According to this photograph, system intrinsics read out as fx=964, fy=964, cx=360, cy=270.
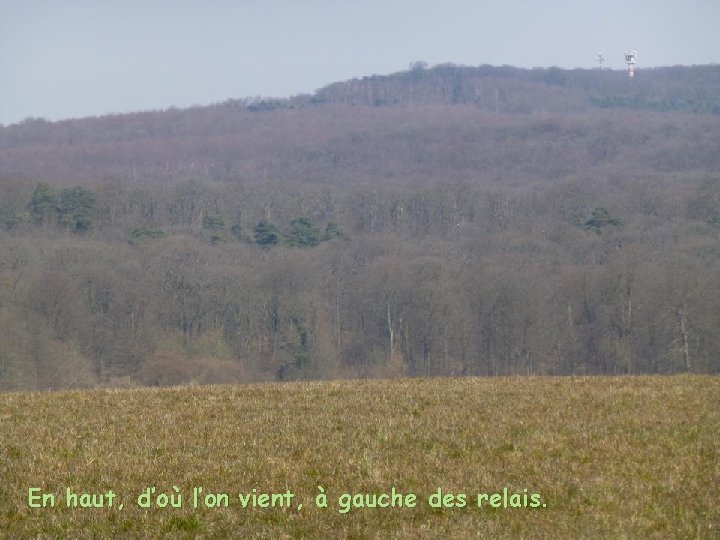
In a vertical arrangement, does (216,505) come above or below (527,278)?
above

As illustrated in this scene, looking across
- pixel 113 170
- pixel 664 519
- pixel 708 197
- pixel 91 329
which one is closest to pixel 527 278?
pixel 91 329

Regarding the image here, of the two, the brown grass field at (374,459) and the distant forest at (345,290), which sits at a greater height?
the brown grass field at (374,459)

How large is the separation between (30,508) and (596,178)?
150805mm

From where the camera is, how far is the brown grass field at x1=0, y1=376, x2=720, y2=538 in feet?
29.3

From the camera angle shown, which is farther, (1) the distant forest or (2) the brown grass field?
(1) the distant forest

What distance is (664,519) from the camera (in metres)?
8.96

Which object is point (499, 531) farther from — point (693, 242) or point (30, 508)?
point (693, 242)

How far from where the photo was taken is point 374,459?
10.8 m

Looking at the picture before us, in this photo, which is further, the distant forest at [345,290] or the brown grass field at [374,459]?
the distant forest at [345,290]

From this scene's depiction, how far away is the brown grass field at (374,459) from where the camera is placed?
29.3 ft

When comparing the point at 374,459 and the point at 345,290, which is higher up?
the point at 374,459

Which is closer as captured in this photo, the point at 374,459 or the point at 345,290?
the point at 374,459

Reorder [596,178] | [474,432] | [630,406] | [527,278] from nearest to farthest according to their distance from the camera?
[474,432] → [630,406] → [527,278] → [596,178]

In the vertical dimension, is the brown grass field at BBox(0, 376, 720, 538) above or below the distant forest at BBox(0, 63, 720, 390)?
above
